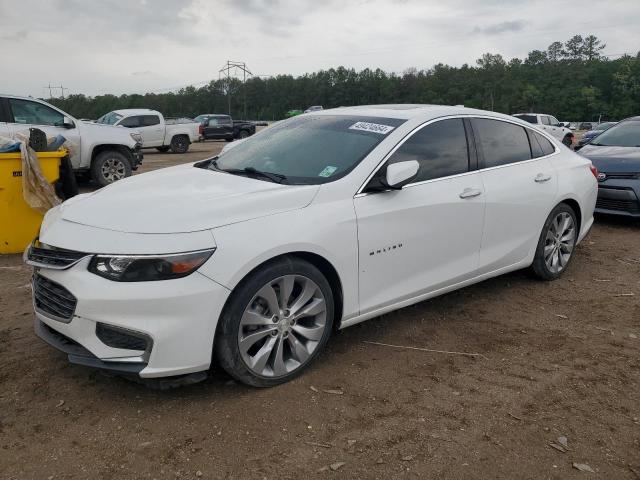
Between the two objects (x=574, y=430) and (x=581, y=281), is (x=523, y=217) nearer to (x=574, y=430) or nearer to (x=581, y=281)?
(x=581, y=281)

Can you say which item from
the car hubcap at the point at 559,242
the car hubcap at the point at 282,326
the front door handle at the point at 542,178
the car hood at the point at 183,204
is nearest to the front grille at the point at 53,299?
the car hood at the point at 183,204

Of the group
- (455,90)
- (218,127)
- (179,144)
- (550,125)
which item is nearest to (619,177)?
(179,144)

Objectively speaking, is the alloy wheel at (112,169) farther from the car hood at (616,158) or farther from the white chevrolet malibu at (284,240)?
the car hood at (616,158)

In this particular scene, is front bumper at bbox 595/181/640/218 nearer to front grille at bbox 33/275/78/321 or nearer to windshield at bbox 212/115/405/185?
windshield at bbox 212/115/405/185

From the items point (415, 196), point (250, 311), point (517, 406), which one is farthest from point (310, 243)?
point (517, 406)

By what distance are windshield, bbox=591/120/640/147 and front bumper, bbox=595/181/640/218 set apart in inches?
42.7

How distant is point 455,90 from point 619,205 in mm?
89725

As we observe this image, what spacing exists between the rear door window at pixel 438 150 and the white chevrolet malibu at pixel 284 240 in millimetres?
12

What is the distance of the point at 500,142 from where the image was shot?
4.41 m

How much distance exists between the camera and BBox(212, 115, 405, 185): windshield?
11.5ft

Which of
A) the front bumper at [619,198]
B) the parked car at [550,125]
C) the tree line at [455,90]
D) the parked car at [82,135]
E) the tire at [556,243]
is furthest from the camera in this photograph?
the tree line at [455,90]

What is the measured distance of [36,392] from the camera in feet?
9.99

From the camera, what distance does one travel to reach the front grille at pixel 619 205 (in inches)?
279

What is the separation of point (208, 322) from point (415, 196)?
5.34 feet
